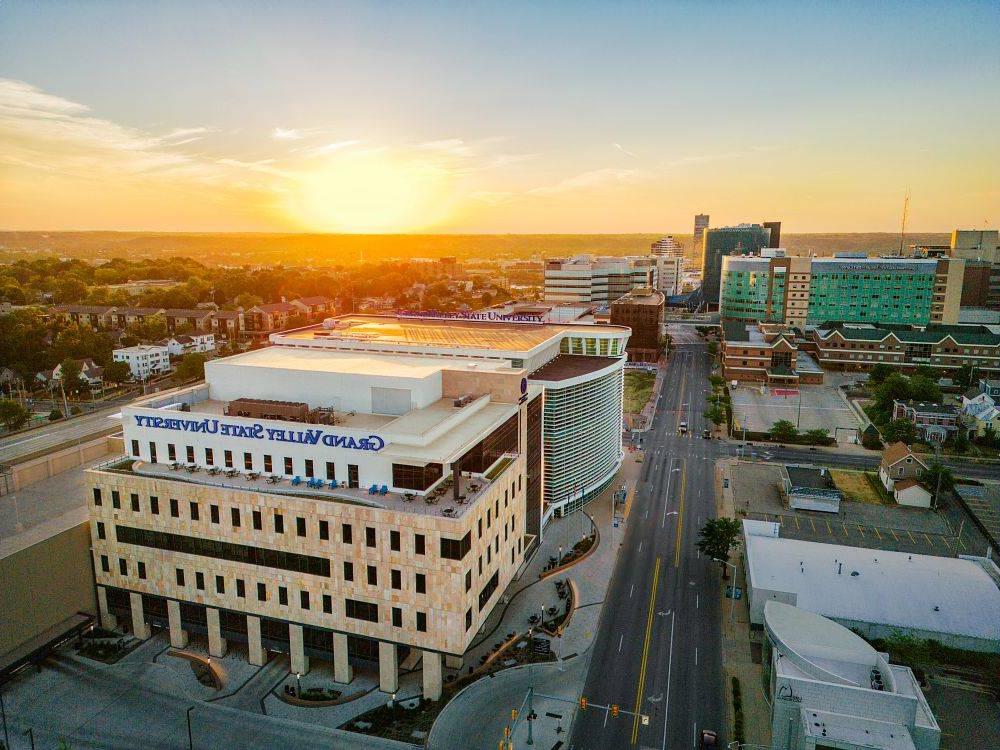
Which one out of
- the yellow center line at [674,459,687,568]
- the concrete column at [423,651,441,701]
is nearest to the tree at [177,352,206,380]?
the yellow center line at [674,459,687,568]

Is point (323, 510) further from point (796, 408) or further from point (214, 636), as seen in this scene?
point (796, 408)

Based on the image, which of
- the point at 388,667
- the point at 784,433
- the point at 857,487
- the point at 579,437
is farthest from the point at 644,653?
the point at 784,433

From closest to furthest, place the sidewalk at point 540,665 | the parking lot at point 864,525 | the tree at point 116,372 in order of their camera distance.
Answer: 1. the sidewalk at point 540,665
2. the parking lot at point 864,525
3. the tree at point 116,372

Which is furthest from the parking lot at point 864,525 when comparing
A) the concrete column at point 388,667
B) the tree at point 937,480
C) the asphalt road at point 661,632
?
the concrete column at point 388,667

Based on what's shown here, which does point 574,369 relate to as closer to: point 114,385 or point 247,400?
point 247,400

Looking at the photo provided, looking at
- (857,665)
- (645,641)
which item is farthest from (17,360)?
(857,665)

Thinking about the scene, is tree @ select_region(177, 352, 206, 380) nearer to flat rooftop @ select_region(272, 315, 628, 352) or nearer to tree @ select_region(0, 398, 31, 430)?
tree @ select_region(0, 398, 31, 430)

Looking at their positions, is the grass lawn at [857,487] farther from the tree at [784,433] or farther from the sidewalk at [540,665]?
the sidewalk at [540,665]
